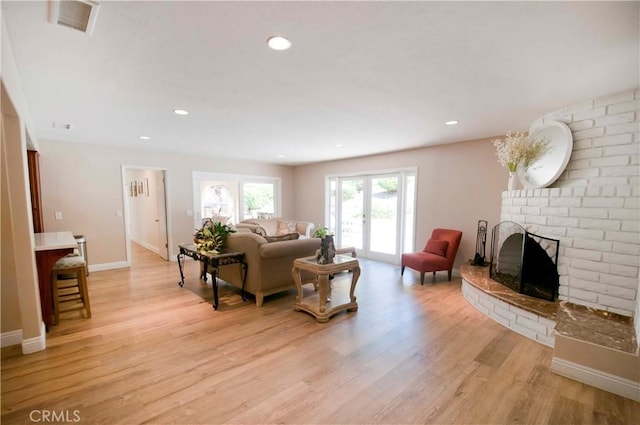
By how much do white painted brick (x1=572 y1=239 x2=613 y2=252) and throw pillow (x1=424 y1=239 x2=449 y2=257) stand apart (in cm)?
187

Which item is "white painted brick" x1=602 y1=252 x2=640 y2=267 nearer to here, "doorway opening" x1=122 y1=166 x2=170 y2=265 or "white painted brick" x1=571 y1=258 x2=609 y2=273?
"white painted brick" x1=571 y1=258 x2=609 y2=273

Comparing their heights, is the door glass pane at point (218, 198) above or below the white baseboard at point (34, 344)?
above

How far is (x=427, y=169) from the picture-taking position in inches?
203

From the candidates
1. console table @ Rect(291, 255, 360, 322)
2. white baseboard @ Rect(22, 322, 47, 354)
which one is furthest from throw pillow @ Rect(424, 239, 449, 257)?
white baseboard @ Rect(22, 322, 47, 354)

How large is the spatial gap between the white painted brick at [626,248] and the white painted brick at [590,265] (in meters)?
0.17

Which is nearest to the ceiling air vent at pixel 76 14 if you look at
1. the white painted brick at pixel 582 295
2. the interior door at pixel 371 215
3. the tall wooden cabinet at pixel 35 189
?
the tall wooden cabinet at pixel 35 189

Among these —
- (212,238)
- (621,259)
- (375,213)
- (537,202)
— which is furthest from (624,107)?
(212,238)

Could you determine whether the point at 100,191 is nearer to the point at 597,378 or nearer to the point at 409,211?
the point at 409,211

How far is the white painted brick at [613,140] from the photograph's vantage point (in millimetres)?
2469

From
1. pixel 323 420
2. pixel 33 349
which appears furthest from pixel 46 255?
pixel 323 420

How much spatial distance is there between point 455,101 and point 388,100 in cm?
68

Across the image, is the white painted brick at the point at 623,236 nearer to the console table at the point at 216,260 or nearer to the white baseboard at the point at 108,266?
the console table at the point at 216,260

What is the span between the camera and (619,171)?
2.50 m

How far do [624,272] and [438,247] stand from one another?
2253 mm
